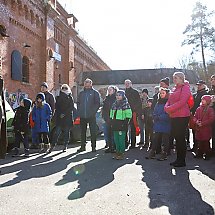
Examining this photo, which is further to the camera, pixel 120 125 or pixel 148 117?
pixel 148 117

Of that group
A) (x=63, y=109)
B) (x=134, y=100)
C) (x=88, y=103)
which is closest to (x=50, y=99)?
(x=63, y=109)

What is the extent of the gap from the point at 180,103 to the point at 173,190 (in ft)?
6.96

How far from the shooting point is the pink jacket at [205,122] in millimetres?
7238

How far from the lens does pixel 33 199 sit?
424 cm

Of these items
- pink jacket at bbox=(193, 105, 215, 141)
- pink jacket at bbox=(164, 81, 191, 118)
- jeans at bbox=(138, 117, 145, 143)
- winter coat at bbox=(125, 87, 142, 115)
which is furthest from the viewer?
jeans at bbox=(138, 117, 145, 143)

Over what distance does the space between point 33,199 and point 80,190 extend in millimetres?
747

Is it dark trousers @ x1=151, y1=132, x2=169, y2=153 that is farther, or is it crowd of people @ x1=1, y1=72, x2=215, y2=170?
dark trousers @ x1=151, y1=132, x2=169, y2=153

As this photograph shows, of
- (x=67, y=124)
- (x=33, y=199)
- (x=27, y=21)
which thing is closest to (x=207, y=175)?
(x=33, y=199)

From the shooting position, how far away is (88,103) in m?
8.70

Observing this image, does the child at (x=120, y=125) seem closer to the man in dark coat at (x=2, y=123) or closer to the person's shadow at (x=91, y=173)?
the person's shadow at (x=91, y=173)

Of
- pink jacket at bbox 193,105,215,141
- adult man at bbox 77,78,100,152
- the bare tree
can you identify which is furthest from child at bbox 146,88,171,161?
the bare tree

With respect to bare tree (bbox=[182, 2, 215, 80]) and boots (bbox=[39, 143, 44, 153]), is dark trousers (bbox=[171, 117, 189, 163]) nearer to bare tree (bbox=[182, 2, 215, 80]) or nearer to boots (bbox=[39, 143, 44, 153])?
boots (bbox=[39, 143, 44, 153])

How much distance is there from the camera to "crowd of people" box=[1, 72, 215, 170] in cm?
639

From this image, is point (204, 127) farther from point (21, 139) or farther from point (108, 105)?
point (21, 139)
